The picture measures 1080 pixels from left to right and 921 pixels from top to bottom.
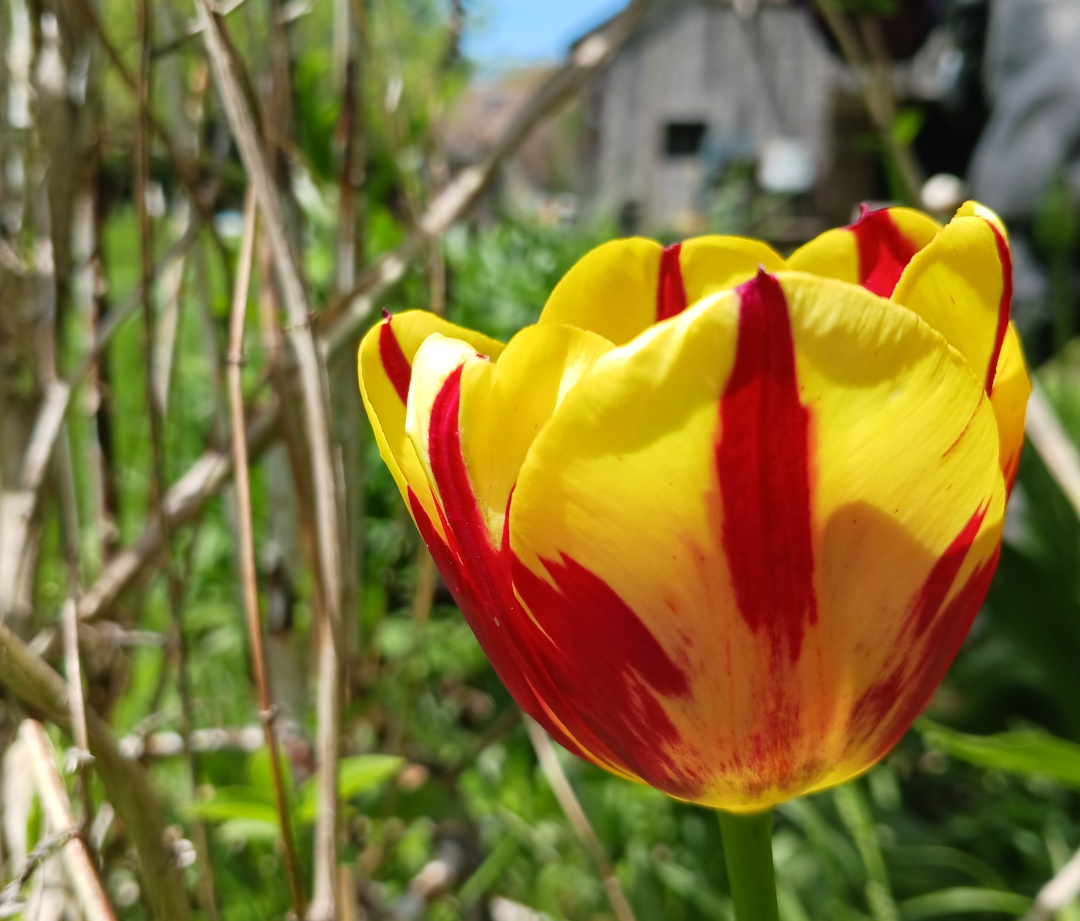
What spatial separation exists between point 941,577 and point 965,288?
0.22 ft

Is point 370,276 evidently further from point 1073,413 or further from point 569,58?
point 1073,413

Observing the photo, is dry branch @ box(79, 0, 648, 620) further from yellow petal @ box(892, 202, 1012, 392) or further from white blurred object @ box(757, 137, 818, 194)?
white blurred object @ box(757, 137, 818, 194)

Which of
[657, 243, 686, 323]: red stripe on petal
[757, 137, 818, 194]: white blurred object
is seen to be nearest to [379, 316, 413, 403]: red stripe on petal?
[657, 243, 686, 323]: red stripe on petal

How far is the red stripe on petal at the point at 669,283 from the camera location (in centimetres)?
35

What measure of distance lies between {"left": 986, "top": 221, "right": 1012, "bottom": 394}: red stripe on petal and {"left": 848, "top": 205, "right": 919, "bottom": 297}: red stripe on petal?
0.07 metres

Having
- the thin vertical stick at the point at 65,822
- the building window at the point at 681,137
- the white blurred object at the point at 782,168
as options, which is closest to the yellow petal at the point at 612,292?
the thin vertical stick at the point at 65,822

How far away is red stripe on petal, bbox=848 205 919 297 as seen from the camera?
1.01 ft

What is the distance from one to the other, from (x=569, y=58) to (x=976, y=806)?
802 millimetres

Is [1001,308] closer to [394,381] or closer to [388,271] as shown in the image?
[394,381]

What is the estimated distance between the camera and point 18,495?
1.75 feet

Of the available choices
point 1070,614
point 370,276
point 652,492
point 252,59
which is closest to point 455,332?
point 652,492

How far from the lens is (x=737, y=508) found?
0.20 m

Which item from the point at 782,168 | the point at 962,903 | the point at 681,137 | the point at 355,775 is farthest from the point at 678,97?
the point at 355,775

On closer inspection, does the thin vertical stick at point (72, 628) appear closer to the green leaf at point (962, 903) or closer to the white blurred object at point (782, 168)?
the green leaf at point (962, 903)
